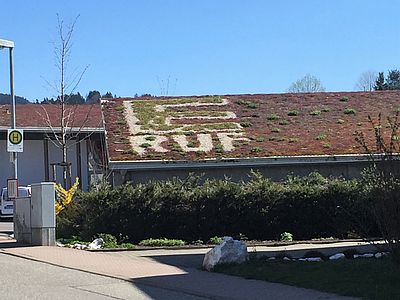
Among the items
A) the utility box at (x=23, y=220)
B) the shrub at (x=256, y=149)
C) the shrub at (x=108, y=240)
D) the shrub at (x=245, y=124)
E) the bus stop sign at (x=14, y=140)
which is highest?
the shrub at (x=245, y=124)

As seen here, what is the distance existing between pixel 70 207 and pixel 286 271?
1173 centimetres

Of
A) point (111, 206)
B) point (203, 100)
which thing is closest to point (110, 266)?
point (111, 206)

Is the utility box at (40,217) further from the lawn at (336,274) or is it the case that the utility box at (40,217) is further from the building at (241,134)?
the lawn at (336,274)

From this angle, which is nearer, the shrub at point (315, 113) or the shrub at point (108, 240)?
the shrub at point (108, 240)

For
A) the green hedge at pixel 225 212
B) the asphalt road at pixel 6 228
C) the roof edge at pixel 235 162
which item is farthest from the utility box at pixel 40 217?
the asphalt road at pixel 6 228

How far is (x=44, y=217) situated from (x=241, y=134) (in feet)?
35.7

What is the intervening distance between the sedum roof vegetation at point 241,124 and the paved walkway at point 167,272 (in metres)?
7.86

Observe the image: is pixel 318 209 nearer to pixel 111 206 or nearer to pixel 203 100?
pixel 111 206

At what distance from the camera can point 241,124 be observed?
100ft

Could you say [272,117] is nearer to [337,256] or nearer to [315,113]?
[315,113]

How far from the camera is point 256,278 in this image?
13000 mm

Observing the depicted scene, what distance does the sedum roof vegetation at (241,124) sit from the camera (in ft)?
88.8

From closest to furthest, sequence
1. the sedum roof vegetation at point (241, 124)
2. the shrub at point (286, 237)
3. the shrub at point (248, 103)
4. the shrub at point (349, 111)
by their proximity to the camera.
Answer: the shrub at point (286, 237) < the sedum roof vegetation at point (241, 124) < the shrub at point (349, 111) < the shrub at point (248, 103)

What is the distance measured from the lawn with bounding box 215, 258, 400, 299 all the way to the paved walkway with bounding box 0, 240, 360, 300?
28 cm
